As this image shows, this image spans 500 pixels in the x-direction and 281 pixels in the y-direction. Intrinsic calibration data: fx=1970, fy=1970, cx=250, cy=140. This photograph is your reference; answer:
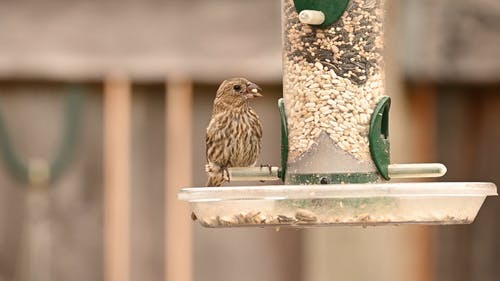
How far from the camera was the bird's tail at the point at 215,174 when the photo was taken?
8039 millimetres

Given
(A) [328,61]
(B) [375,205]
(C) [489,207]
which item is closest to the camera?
(B) [375,205]

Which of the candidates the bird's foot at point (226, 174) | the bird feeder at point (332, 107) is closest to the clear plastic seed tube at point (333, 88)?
the bird feeder at point (332, 107)

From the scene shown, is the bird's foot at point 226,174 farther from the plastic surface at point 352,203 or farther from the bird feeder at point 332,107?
the plastic surface at point 352,203

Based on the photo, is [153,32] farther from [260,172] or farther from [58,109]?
[260,172]

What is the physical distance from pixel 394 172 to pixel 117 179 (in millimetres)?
3210

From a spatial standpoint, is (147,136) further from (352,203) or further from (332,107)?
(352,203)

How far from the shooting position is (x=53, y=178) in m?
10.1

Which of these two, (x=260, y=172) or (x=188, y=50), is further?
(x=188, y=50)

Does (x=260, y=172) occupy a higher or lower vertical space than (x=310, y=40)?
lower

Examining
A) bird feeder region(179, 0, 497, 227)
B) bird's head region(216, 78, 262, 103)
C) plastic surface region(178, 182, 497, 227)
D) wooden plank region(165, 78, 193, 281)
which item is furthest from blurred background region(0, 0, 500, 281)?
plastic surface region(178, 182, 497, 227)

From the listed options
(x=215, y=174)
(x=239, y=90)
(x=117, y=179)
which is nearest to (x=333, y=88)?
(x=215, y=174)

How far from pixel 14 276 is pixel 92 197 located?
0.57 m

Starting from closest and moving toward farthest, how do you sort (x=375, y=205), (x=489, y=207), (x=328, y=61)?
(x=375, y=205) < (x=328, y=61) < (x=489, y=207)

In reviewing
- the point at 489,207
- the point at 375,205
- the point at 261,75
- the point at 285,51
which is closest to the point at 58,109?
the point at 261,75
